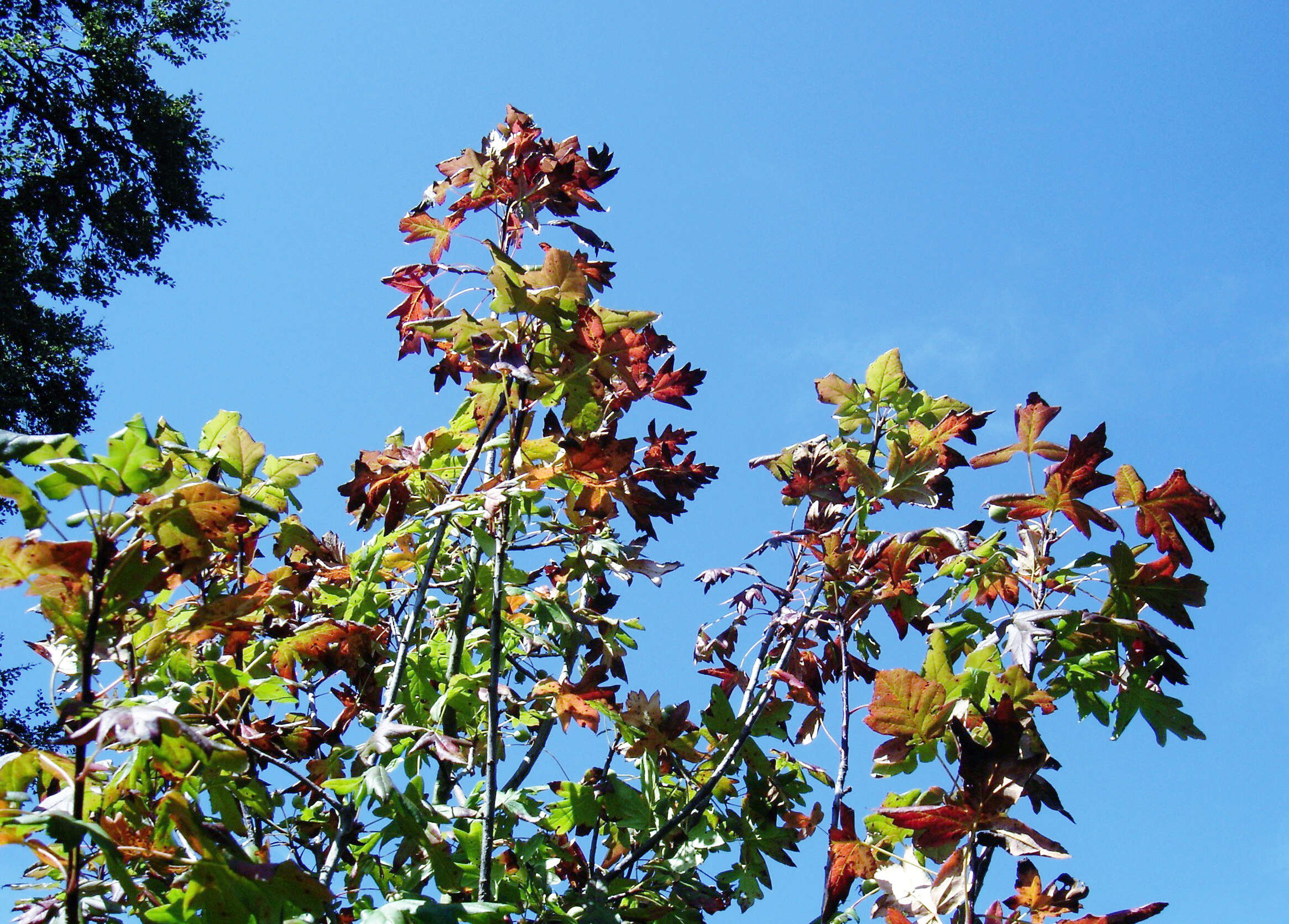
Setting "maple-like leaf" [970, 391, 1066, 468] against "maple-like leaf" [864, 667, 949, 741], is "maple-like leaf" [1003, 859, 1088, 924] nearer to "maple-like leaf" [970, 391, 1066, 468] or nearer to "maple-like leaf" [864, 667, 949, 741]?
"maple-like leaf" [864, 667, 949, 741]

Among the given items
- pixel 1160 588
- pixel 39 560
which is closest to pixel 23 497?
pixel 39 560

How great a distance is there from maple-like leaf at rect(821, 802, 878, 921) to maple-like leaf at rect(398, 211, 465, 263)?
188cm

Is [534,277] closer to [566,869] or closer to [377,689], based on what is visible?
[377,689]

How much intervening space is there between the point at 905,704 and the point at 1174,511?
0.90 meters

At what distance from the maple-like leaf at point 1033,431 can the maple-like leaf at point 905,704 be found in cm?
80

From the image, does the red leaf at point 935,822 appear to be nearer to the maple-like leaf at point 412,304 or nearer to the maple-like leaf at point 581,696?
the maple-like leaf at point 581,696

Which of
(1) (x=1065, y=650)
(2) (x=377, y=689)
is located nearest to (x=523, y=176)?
(2) (x=377, y=689)

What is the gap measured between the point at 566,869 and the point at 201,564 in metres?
1.24

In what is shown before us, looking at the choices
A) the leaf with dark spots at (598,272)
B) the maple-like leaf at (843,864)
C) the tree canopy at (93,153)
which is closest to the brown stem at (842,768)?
the maple-like leaf at (843,864)

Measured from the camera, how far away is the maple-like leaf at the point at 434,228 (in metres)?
2.79

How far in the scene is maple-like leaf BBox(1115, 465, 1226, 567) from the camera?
84.3 inches

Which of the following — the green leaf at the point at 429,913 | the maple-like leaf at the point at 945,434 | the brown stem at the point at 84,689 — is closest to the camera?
the brown stem at the point at 84,689

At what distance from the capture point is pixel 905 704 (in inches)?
68.5

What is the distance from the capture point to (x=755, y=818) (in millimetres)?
2439
